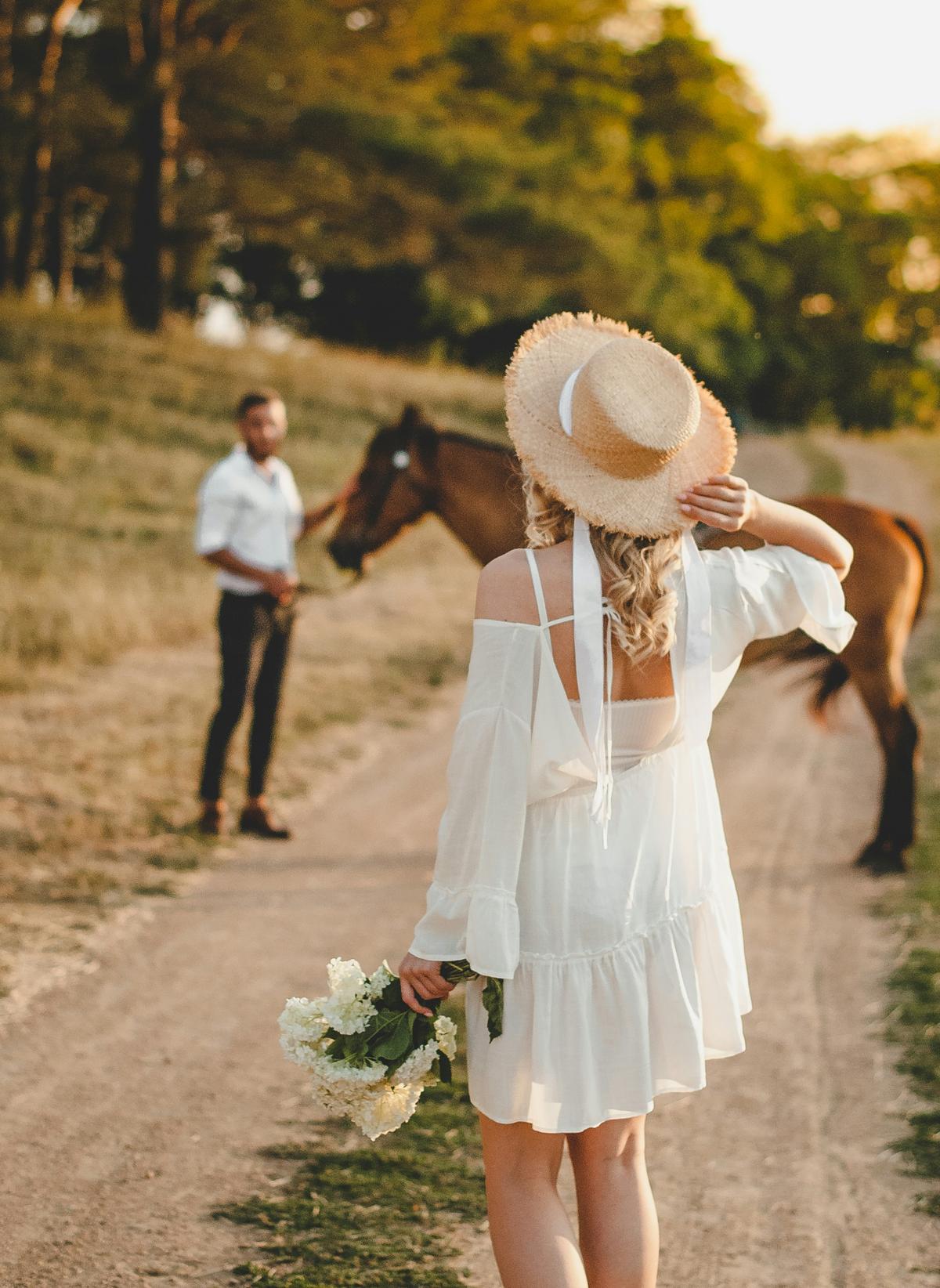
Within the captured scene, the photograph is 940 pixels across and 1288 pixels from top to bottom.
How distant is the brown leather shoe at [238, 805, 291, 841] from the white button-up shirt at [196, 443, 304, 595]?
1077 millimetres

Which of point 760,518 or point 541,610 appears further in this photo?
point 760,518

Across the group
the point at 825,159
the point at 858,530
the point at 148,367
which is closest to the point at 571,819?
the point at 858,530

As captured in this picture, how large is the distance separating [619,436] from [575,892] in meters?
0.79

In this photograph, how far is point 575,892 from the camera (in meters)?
2.28

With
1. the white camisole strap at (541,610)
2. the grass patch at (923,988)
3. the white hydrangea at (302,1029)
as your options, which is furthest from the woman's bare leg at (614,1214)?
the grass patch at (923,988)

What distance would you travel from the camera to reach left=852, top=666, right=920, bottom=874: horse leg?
6.34 meters

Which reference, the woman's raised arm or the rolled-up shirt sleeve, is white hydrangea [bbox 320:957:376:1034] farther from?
the rolled-up shirt sleeve

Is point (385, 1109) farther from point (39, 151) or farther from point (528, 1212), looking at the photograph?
point (39, 151)

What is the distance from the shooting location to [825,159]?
170 feet

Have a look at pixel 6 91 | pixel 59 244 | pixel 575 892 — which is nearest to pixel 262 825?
pixel 575 892

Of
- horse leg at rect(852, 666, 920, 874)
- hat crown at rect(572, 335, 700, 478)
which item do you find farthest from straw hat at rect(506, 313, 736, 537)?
horse leg at rect(852, 666, 920, 874)

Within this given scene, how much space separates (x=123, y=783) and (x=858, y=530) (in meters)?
4.04

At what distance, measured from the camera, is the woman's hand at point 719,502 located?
7.55ft

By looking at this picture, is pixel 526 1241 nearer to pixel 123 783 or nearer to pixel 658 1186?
pixel 658 1186
